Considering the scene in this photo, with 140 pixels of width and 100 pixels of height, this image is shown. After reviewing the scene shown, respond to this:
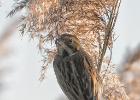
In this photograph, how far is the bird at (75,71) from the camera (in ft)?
8.23

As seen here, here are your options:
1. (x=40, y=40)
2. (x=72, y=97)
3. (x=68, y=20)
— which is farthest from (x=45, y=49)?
(x=72, y=97)

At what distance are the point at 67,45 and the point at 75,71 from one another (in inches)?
5.3

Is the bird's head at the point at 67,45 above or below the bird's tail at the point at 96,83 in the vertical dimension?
above

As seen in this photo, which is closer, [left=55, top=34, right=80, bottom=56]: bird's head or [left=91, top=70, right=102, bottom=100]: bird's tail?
A: [left=91, top=70, right=102, bottom=100]: bird's tail

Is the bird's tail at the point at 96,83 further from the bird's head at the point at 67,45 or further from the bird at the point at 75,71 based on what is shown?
the bird's head at the point at 67,45

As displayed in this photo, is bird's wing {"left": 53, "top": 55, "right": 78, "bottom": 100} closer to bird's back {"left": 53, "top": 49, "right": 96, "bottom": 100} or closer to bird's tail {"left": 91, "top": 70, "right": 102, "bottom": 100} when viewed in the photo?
bird's back {"left": 53, "top": 49, "right": 96, "bottom": 100}

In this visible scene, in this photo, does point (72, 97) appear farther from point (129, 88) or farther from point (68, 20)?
point (129, 88)

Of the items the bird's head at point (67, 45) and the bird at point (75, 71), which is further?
the bird's head at point (67, 45)

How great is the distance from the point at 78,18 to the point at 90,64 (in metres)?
0.42

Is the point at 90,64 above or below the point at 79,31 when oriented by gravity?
below

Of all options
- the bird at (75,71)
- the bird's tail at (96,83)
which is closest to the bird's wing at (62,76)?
the bird at (75,71)

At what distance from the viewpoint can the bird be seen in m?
2.51

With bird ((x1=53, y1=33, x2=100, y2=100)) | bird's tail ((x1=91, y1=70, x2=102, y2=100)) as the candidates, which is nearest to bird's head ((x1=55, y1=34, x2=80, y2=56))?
bird ((x1=53, y1=33, x2=100, y2=100))

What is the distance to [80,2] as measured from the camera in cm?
300
